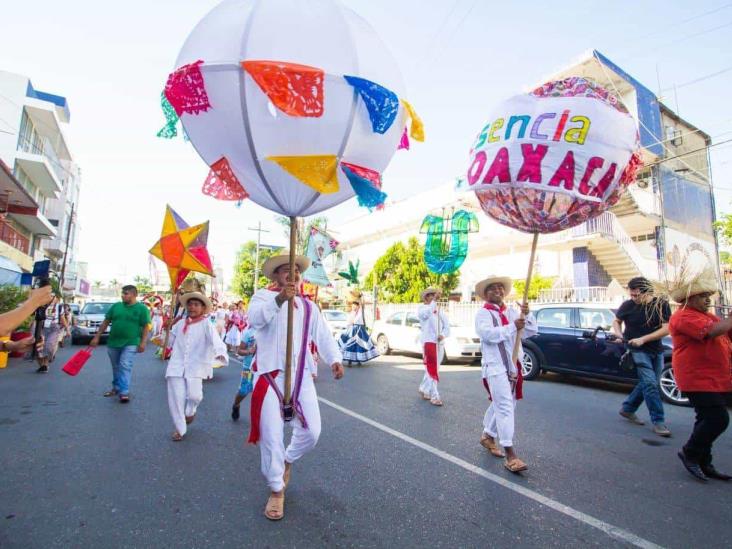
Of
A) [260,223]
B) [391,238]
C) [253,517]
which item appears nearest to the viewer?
[253,517]

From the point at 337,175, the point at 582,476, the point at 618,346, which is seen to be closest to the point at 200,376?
the point at 337,175

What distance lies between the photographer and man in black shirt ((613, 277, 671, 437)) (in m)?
5.28

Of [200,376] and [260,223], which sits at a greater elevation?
[260,223]

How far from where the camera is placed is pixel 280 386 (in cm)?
317

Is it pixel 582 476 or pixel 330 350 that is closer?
pixel 330 350

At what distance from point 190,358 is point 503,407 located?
3.49 metres

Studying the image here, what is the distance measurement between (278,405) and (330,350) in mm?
616

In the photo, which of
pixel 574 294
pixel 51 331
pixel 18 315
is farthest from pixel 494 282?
pixel 574 294

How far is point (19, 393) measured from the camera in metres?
6.93

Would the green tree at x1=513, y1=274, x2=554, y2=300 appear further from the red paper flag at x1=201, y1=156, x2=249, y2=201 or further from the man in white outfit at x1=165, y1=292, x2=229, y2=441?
the red paper flag at x1=201, y1=156, x2=249, y2=201

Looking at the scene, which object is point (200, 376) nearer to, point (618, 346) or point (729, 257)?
point (618, 346)

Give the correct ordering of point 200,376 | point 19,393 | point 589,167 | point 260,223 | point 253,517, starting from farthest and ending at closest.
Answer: point 260,223, point 19,393, point 200,376, point 589,167, point 253,517

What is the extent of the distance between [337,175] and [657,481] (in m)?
3.74

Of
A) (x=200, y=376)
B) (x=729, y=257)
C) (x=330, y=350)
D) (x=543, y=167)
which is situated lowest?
(x=200, y=376)
